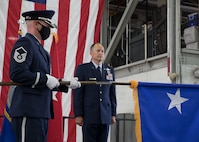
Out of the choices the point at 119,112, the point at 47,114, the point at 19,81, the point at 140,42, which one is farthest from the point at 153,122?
the point at 140,42

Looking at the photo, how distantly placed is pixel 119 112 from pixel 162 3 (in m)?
3.21

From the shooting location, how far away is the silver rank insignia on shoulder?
7.30ft

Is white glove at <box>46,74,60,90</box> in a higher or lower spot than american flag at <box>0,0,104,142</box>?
lower

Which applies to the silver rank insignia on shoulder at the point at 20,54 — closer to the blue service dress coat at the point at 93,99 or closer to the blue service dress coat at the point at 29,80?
the blue service dress coat at the point at 29,80

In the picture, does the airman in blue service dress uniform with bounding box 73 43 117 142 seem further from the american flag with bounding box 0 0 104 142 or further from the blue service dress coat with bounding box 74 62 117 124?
the american flag with bounding box 0 0 104 142

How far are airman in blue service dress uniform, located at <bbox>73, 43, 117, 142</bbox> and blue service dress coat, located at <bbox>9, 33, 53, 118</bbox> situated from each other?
885 millimetres

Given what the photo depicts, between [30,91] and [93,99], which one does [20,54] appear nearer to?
[30,91]

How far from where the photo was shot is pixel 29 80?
86.4 inches

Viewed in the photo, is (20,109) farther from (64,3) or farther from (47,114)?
(64,3)

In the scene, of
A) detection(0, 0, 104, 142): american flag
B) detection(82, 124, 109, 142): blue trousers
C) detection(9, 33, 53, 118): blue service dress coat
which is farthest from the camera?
detection(0, 0, 104, 142): american flag

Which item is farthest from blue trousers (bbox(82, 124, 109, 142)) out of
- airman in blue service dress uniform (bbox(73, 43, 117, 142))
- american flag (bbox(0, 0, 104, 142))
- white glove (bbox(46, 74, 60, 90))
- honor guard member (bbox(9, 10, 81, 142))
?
american flag (bbox(0, 0, 104, 142))

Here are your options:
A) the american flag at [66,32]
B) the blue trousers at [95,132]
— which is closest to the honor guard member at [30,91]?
the blue trousers at [95,132]

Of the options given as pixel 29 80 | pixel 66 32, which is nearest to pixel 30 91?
pixel 29 80

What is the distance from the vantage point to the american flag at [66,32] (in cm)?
430
